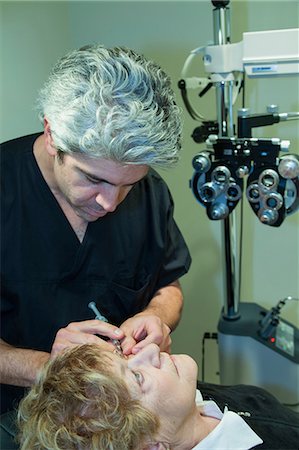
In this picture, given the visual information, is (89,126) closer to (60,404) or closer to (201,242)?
(60,404)

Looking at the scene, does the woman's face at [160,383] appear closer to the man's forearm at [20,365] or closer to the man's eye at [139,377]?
the man's eye at [139,377]

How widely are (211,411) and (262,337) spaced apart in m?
0.58

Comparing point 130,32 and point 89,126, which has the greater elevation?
point 130,32

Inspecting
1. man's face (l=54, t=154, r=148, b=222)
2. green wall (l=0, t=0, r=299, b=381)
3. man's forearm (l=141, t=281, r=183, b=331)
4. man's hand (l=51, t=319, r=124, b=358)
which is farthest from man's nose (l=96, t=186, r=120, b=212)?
green wall (l=0, t=0, r=299, b=381)

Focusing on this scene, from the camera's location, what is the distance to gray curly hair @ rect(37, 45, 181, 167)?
96 cm

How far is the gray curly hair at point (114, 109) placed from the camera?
96cm

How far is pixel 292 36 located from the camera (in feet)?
3.87

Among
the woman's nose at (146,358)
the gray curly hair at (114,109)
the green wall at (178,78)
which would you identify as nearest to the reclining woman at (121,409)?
the woman's nose at (146,358)

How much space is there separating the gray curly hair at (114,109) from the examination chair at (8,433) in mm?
713

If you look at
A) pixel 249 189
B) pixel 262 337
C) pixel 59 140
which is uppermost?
pixel 59 140

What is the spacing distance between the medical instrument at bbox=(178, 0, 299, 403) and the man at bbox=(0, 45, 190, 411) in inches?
6.3

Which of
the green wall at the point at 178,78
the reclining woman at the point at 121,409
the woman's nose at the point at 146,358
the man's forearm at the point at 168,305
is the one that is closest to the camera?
the reclining woman at the point at 121,409

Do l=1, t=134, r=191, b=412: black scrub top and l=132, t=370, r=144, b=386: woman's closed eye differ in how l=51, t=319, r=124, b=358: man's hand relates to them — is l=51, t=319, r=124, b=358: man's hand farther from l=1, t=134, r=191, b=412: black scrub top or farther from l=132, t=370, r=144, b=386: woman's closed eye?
l=1, t=134, r=191, b=412: black scrub top

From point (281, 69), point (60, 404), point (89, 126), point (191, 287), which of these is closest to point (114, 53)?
point (89, 126)
